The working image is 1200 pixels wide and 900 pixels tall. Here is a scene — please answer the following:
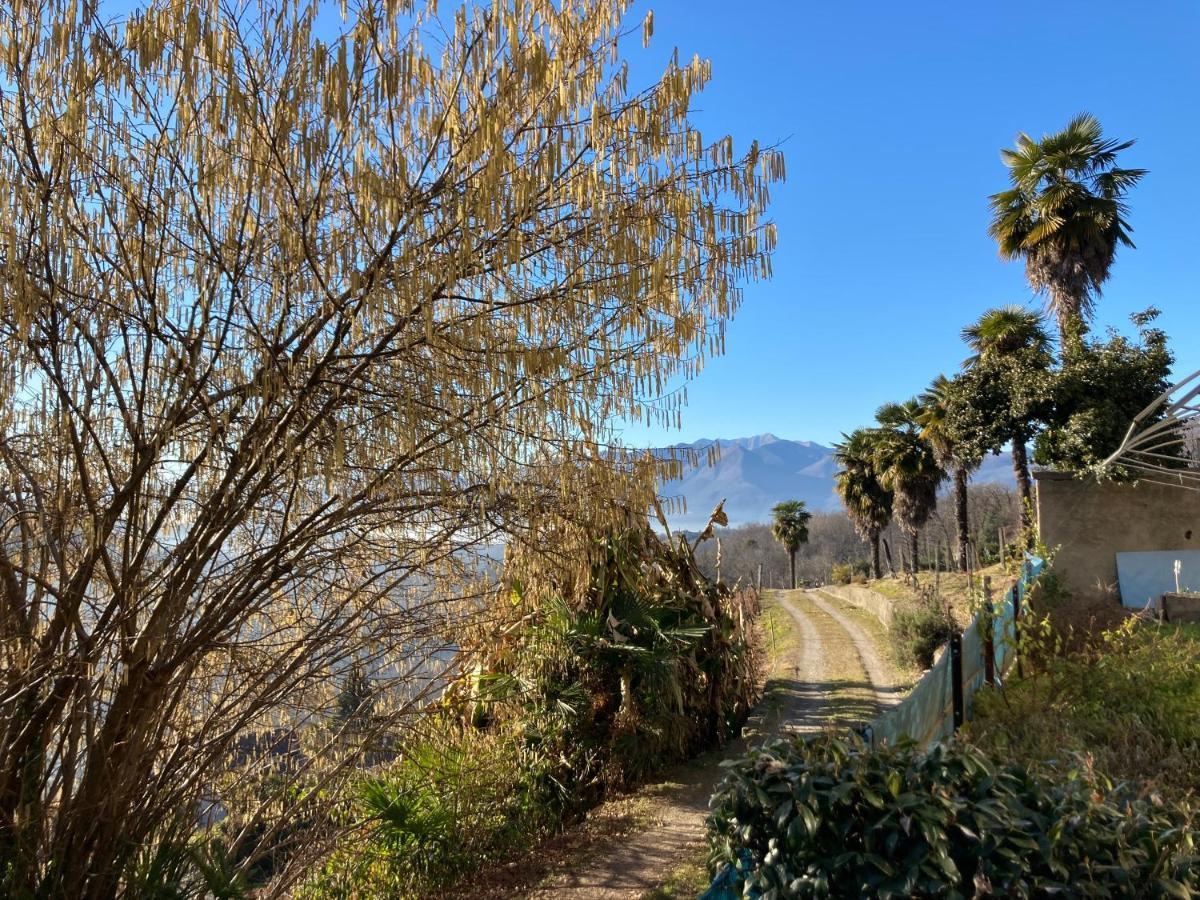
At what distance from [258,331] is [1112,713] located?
786cm

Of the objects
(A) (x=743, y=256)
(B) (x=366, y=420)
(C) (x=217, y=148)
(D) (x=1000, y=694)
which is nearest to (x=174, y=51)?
(C) (x=217, y=148)

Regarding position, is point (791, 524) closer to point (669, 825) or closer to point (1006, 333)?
point (1006, 333)

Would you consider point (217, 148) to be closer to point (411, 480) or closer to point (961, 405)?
point (411, 480)

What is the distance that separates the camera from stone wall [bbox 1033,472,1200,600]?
43.3ft

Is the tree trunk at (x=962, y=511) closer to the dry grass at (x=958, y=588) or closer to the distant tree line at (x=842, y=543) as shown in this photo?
the dry grass at (x=958, y=588)

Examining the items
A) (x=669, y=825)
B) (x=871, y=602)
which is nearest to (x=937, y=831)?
(x=669, y=825)

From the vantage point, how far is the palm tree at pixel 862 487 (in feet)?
107

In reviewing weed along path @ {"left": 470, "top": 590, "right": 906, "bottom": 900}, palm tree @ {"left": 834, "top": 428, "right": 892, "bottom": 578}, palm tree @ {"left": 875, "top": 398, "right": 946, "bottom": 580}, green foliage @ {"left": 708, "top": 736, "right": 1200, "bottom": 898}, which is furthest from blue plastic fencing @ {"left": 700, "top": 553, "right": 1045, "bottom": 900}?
palm tree @ {"left": 834, "top": 428, "right": 892, "bottom": 578}

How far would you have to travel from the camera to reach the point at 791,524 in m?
41.2

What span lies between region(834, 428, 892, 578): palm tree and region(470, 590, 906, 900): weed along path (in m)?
21.2

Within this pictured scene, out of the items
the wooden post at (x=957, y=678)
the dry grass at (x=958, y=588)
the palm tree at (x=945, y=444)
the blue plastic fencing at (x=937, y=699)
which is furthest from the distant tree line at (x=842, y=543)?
the wooden post at (x=957, y=678)

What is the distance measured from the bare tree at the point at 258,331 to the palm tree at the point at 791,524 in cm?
3838

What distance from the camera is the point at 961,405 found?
1750 cm

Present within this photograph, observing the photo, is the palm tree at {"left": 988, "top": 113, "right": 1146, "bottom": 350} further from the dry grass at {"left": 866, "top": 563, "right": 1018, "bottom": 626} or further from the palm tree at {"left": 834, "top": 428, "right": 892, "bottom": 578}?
the palm tree at {"left": 834, "top": 428, "right": 892, "bottom": 578}
